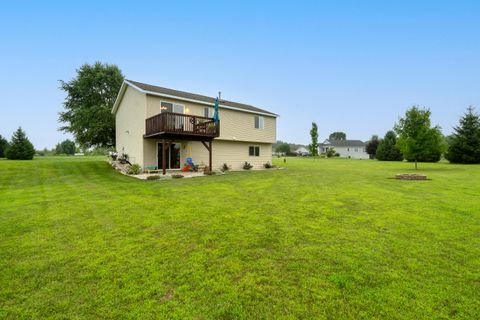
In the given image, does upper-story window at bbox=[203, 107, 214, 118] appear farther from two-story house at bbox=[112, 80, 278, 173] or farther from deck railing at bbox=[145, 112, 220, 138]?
deck railing at bbox=[145, 112, 220, 138]

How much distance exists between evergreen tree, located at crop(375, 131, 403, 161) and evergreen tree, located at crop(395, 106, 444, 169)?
20.6 metres

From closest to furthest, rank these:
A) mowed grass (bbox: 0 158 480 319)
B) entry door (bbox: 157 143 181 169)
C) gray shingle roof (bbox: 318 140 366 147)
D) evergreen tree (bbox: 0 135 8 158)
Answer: mowed grass (bbox: 0 158 480 319), entry door (bbox: 157 143 181 169), evergreen tree (bbox: 0 135 8 158), gray shingle roof (bbox: 318 140 366 147)

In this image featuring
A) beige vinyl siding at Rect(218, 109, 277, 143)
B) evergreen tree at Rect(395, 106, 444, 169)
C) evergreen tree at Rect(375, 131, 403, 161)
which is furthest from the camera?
evergreen tree at Rect(375, 131, 403, 161)

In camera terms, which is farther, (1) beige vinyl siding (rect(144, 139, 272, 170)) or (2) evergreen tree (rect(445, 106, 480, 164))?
(2) evergreen tree (rect(445, 106, 480, 164))

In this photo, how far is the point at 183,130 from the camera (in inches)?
577

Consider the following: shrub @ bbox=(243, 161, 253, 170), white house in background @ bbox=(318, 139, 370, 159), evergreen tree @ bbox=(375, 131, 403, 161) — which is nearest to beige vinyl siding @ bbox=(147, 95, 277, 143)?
shrub @ bbox=(243, 161, 253, 170)

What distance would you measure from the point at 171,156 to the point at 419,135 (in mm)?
22987

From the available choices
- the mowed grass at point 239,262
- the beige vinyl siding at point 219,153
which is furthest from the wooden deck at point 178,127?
the mowed grass at point 239,262

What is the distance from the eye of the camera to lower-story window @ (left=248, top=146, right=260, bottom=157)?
22.1 m

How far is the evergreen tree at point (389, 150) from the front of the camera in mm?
40312

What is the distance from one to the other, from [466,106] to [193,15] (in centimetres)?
3515

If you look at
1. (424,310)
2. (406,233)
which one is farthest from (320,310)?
(406,233)

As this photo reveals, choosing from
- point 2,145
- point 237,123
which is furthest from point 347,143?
point 2,145

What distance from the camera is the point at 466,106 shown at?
28.1 m
